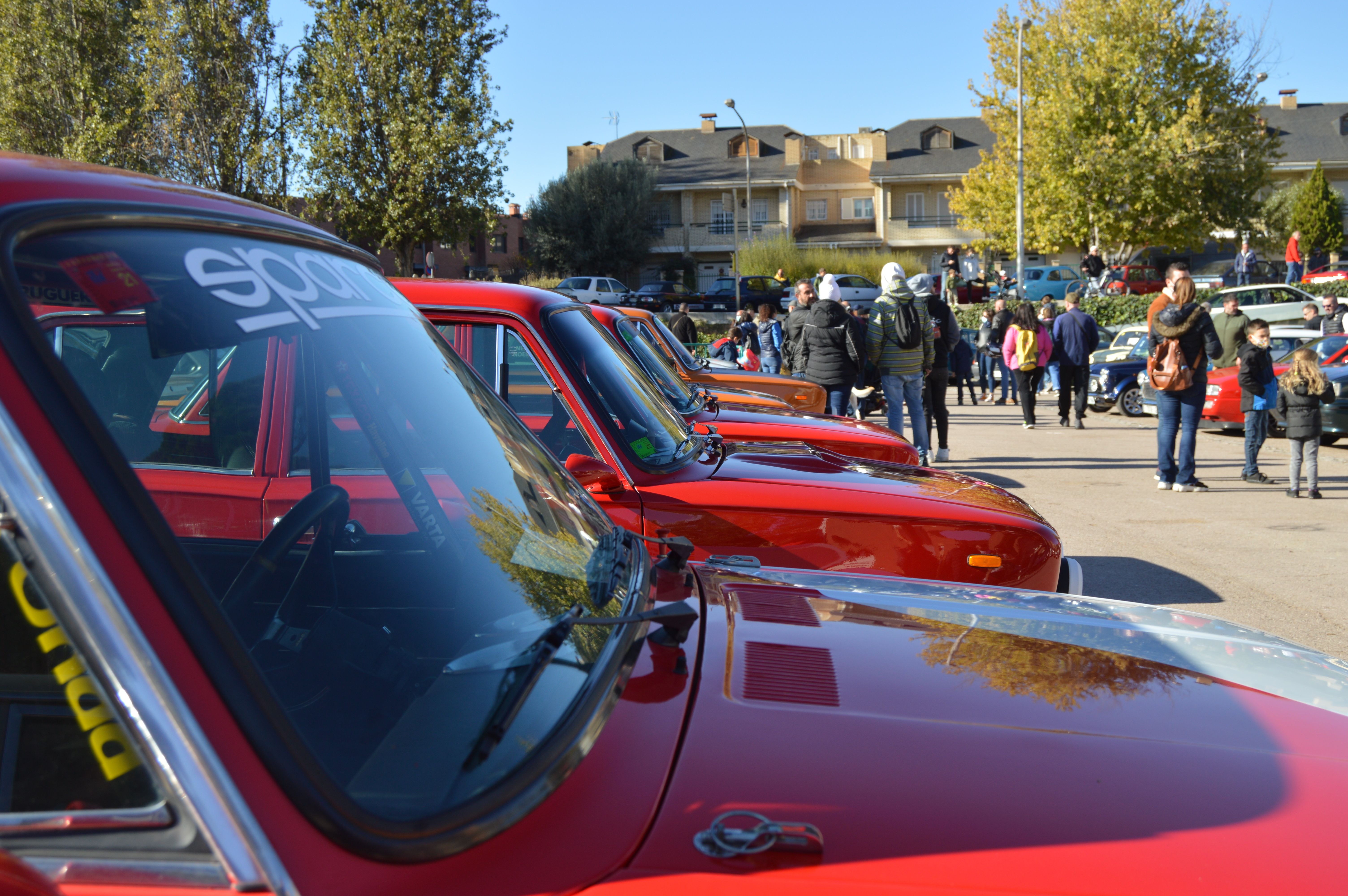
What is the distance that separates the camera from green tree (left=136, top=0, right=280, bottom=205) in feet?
79.3

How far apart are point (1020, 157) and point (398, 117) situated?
59.2 ft

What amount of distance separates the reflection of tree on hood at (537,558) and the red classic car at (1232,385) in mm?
13639

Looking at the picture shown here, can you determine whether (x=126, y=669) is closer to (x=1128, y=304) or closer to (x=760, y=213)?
(x=1128, y=304)

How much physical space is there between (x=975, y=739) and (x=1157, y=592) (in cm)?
580

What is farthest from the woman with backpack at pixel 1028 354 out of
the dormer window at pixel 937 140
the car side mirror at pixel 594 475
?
the dormer window at pixel 937 140

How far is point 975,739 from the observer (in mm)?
1457

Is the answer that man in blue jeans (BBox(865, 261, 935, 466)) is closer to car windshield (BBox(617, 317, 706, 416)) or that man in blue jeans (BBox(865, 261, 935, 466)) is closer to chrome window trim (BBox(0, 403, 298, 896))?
car windshield (BBox(617, 317, 706, 416))

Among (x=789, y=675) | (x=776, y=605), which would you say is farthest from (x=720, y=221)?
(x=789, y=675)

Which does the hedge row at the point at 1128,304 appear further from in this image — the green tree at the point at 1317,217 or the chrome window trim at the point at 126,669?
the chrome window trim at the point at 126,669

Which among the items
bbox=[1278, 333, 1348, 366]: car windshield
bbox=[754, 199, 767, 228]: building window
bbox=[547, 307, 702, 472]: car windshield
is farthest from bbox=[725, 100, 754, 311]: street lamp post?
bbox=[547, 307, 702, 472]: car windshield

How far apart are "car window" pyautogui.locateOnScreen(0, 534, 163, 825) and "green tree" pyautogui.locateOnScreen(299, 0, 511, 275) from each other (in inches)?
1095

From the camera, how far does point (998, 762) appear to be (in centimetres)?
141

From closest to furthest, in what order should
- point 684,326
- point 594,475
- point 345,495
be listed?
point 345,495, point 594,475, point 684,326

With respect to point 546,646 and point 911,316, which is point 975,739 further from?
point 911,316
